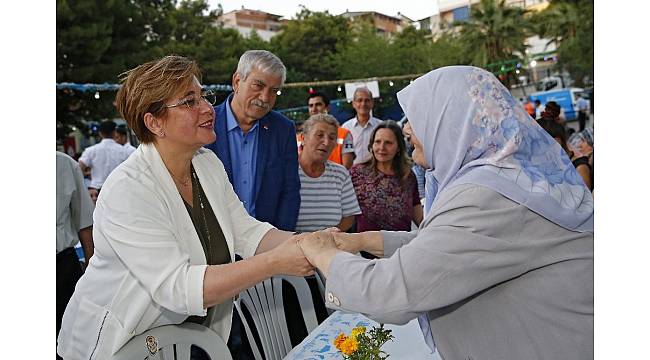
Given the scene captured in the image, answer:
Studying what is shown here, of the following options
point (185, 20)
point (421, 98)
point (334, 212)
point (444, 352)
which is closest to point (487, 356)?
point (444, 352)

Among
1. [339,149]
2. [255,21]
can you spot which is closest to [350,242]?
[339,149]

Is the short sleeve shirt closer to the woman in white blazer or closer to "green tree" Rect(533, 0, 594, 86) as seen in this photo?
the woman in white blazer

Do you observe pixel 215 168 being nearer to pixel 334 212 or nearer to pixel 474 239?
pixel 474 239

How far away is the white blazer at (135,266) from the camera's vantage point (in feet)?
6.35

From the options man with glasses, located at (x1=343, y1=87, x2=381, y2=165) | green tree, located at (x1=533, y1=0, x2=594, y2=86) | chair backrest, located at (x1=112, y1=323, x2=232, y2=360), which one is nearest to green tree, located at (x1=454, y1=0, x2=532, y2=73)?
green tree, located at (x1=533, y1=0, x2=594, y2=86)

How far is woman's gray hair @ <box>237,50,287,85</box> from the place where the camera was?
3619 millimetres

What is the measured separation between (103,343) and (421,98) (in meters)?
1.27

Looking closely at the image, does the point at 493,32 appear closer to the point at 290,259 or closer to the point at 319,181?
the point at 319,181

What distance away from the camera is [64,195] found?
12.2ft

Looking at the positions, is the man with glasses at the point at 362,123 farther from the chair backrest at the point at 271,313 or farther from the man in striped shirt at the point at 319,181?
the chair backrest at the point at 271,313

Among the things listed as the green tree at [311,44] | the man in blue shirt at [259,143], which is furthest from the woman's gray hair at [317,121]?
the green tree at [311,44]

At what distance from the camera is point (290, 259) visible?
6.84ft

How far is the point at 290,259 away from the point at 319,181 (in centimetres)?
244
